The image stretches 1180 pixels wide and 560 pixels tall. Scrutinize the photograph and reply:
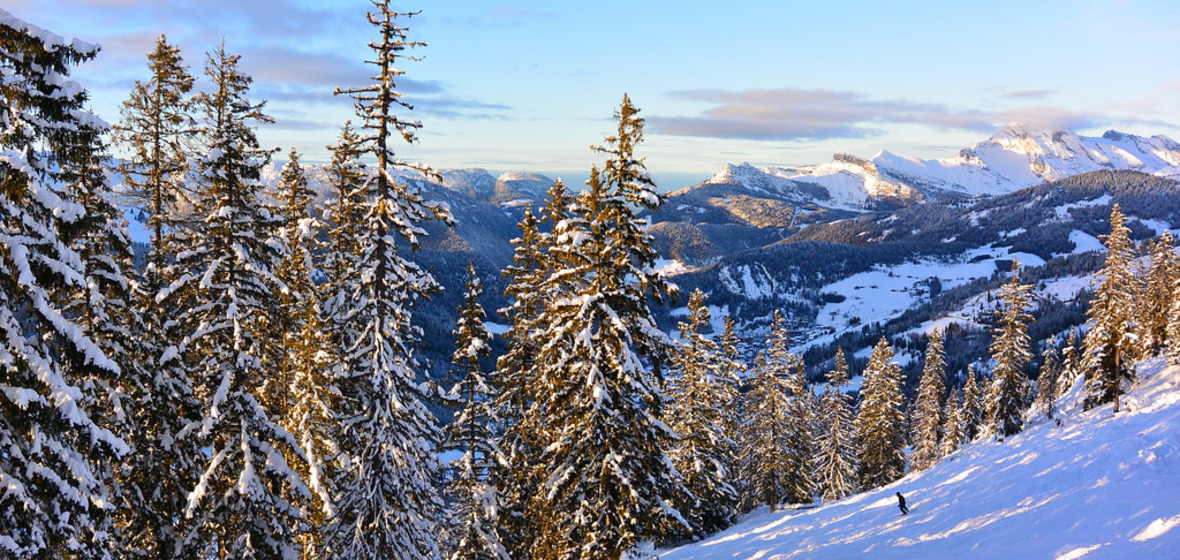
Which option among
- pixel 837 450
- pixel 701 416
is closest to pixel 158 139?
pixel 701 416

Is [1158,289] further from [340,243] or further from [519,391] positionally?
[340,243]

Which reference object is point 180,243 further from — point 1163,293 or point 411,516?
point 1163,293

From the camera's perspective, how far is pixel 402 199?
54.0ft

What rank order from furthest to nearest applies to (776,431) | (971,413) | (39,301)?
→ (971,413)
(776,431)
(39,301)

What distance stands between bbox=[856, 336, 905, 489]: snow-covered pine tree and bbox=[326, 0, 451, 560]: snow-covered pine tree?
→ 45.3m

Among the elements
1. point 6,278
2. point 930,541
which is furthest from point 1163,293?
point 6,278

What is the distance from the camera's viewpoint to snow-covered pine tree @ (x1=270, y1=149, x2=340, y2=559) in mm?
18094

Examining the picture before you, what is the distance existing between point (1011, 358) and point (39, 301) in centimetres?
5796

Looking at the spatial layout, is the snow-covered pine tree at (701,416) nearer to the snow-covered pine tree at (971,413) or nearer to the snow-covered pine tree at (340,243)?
the snow-covered pine tree at (340,243)

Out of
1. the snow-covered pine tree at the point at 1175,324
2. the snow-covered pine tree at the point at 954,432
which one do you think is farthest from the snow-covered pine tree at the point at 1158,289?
the snow-covered pine tree at the point at 954,432

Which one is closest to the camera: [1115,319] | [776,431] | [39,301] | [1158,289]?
[39,301]

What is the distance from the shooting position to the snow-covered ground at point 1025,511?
19.2 metres

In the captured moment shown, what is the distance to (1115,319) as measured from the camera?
4278 centimetres

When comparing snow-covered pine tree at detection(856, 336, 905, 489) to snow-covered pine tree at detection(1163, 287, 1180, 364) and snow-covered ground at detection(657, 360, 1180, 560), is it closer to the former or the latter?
snow-covered ground at detection(657, 360, 1180, 560)
